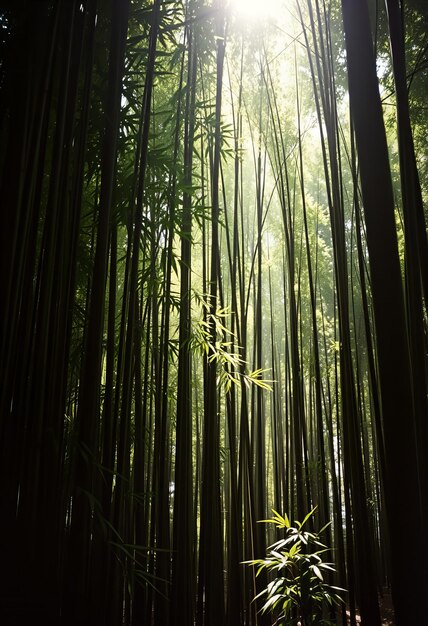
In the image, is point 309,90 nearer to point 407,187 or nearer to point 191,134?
point 191,134

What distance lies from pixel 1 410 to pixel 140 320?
1262mm

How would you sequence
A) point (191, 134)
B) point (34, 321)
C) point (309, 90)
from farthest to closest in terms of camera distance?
point (309, 90)
point (191, 134)
point (34, 321)

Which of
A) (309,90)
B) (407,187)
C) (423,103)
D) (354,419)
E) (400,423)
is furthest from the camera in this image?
(309,90)

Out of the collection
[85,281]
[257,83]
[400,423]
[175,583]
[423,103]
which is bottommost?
[175,583]

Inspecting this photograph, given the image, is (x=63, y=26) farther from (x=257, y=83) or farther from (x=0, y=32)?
(x=257, y=83)

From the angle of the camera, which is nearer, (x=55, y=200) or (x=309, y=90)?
(x=55, y=200)

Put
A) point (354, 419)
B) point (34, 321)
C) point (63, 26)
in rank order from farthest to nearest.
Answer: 1. point (354, 419)
2. point (63, 26)
3. point (34, 321)

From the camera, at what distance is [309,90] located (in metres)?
3.96

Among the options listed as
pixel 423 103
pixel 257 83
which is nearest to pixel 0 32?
pixel 257 83

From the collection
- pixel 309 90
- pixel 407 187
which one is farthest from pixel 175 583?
pixel 309 90

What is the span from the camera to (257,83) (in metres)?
3.64

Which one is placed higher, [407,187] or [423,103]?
[423,103]

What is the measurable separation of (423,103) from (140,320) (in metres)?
2.72

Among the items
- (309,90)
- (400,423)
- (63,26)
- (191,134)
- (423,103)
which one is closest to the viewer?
(400,423)
